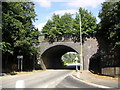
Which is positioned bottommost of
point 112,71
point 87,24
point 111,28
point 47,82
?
point 47,82

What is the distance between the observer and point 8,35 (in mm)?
29141

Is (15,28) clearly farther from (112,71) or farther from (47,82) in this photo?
(112,71)

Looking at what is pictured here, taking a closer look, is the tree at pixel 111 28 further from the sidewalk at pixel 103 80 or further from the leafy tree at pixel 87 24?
the sidewalk at pixel 103 80

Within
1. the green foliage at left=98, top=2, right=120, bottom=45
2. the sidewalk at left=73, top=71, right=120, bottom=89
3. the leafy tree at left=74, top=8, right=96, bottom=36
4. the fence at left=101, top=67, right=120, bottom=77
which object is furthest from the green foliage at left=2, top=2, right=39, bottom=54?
the fence at left=101, top=67, right=120, bottom=77

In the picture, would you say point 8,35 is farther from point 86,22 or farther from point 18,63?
point 86,22

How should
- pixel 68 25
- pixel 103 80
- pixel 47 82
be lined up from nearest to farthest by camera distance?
1. pixel 47 82
2. pixel 103 80
3. pixel 68 25

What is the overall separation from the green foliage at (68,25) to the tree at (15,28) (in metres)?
3.42

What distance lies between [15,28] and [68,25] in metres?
13.2

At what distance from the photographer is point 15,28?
94.6ft

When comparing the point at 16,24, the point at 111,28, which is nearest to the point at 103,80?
the point at 111,28

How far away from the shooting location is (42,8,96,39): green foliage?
36906mm

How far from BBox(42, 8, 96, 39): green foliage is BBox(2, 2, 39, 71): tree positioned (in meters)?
3.42

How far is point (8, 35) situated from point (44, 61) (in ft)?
52.7

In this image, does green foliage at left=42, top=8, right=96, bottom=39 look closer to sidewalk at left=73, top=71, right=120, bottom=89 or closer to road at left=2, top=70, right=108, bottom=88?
sidewalk at left=73, top=71, right=120, bottom=89
